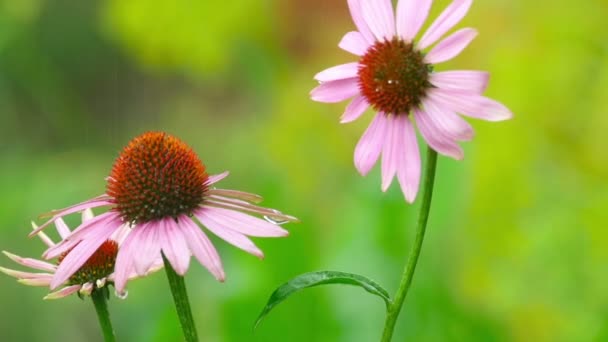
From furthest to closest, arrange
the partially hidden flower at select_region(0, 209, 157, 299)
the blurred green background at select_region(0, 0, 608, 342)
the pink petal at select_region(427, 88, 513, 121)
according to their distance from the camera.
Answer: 1. the blurred green background at select_region(0, 0, 608, 342)
2. the partially hidden flower at select_region(0, 209, 157, 299)
3. the pink petal at select_region(427, 88, 513, 121)

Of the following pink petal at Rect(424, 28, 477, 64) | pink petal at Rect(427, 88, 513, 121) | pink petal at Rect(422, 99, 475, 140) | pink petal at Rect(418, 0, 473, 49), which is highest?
pink petal at Rect(418, 0, 473, 49)

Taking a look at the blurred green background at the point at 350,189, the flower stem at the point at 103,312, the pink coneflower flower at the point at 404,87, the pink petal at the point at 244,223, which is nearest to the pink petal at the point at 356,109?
the pink coneflower flower at the point at 404,87

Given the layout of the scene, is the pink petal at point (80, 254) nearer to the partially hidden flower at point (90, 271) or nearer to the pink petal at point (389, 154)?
the partially hidden flower at point (90, 271)

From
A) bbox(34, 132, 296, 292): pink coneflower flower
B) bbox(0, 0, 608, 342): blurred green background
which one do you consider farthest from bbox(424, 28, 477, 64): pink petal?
bbox(0, 0, 608, 342): blurred green background

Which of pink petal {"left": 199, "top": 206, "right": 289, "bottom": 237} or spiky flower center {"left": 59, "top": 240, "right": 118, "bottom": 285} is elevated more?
pink petal {"left": 199, "top": 206, "right": 289, "bottom": 237}

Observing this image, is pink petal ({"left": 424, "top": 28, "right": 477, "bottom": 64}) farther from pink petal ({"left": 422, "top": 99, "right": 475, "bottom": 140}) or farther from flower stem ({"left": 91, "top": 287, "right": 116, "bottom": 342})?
flower stem ({"left": 91, "top": 287, "right": 116, "bottom": 342})

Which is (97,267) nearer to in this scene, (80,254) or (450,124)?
(80,254)
